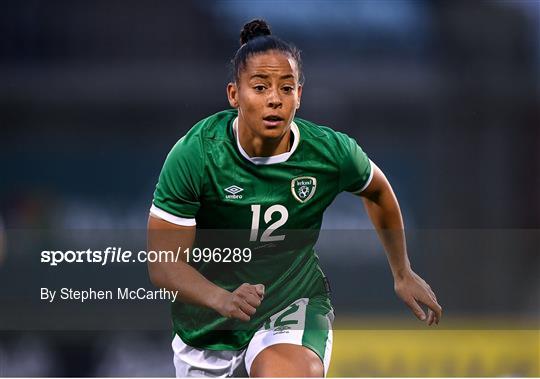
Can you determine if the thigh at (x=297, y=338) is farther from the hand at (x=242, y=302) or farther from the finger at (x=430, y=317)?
the finger at (x=430, y=317)

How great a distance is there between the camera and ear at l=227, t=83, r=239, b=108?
9.47 ft

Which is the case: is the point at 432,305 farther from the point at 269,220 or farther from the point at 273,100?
the point at 273,100

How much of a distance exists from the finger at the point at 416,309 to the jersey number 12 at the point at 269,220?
0.55 meters

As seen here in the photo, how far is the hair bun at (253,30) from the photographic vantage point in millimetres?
2895

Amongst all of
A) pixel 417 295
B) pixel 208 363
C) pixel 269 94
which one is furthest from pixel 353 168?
pixel 208 363

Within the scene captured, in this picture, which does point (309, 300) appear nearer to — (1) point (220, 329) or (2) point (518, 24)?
(1) point (220, 329)

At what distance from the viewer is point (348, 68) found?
2.96 metres

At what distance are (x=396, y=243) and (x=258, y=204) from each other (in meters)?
0.56

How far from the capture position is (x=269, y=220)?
2.86 m

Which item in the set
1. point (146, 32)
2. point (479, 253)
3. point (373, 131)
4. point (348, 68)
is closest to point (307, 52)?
point (348, 68)

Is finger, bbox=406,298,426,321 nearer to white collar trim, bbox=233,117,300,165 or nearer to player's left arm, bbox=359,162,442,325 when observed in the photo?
player's left arm, bbox=359,162,442,325

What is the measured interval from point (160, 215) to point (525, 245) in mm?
1360

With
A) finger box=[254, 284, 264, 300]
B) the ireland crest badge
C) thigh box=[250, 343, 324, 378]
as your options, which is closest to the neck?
the ireland crest badge

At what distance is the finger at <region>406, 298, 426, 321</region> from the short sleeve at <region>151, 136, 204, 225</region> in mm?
858
